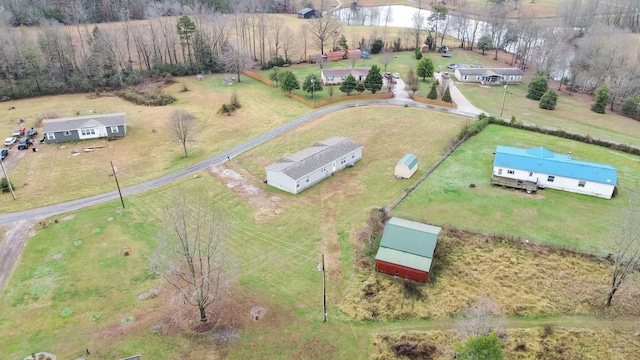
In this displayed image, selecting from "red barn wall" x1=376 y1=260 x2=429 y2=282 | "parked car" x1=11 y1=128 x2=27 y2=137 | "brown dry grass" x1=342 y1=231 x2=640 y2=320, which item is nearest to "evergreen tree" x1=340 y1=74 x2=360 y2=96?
"brown dry grass" x1=342 y1=231 x2=640 y2=320

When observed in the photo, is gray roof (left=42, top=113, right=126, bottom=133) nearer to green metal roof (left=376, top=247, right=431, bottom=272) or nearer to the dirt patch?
the dirt patch

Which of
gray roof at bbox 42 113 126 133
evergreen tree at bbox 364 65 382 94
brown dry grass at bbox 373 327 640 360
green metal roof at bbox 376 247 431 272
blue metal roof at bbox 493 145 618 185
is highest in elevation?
evergreen tree at bbox 364 65 382 94

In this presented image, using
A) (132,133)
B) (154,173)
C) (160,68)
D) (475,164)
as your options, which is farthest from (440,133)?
(160,68)

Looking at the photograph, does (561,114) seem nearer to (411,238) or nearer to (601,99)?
(601,99)

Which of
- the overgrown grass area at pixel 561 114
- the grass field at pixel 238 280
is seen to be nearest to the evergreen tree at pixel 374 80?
the overgrown grass area at pixel 561 114

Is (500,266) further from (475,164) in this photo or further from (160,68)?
(160,68)

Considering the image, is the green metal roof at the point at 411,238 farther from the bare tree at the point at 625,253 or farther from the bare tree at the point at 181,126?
the bare tree at the point at 181,126

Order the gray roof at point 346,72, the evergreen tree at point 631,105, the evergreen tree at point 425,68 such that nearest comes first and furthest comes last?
the evergreen tree at point 631,105 → the gray roof at point 346,72 → the evergreen tree at point 425,68
